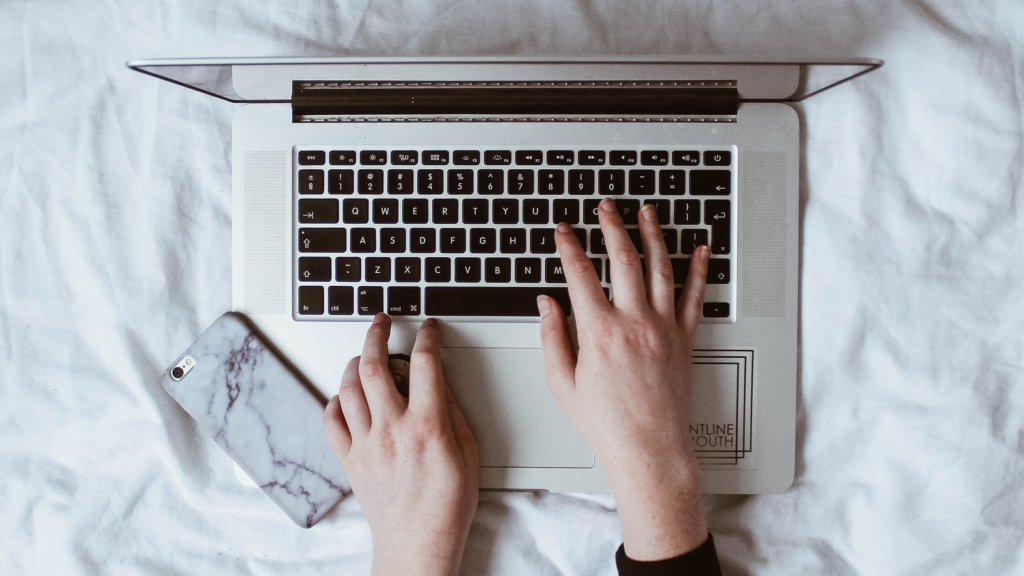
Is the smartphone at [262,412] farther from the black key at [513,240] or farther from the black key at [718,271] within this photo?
the black key at [718,271]

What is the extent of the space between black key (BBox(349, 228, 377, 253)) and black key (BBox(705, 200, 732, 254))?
318 mm

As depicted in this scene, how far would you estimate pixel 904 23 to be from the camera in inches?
24.0

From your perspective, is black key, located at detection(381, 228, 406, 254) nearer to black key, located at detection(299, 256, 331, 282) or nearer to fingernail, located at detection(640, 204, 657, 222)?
black key, located at detection(299, 256, 331, 282)

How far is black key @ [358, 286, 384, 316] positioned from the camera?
57 cm

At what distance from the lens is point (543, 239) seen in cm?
56

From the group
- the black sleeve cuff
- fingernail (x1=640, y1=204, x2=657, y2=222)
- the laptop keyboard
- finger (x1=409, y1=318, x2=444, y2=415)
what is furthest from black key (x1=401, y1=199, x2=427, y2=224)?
the black sleeve cuff

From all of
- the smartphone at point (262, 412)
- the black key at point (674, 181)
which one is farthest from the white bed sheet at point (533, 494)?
the black key at point (674, 181)

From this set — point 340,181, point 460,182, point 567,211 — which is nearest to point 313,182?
point 340,181

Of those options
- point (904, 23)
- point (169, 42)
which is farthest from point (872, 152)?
point (169, 42)

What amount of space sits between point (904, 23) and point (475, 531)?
2.27 ft

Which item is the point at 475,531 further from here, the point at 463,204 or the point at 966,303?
the point at 966,303

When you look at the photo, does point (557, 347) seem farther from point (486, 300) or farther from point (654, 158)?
point (654, 158)

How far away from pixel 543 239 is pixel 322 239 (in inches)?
8.3

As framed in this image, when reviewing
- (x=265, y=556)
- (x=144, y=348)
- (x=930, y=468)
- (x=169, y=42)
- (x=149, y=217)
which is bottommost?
(x=265, y=556)
